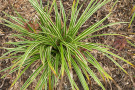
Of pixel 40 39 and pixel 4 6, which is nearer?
pixel 40 39

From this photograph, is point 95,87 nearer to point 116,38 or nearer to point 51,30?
point 116,38

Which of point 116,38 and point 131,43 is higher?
point 116,38

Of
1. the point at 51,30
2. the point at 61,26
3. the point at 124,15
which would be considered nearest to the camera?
the point at 51,30

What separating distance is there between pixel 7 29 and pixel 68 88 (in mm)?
1429

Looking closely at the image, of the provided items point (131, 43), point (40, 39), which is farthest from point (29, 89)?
point (131, 43)

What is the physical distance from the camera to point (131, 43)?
2205 millimetres

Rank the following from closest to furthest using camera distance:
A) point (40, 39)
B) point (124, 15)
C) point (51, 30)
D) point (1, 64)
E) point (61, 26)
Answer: point (40, 39), point (51, 30), point (61, 26), point (1, 64), point (124, 15)

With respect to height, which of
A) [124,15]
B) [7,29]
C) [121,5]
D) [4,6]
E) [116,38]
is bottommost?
[116,38]

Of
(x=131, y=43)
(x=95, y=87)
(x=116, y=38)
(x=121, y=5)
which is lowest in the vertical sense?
(x=95, y=87)

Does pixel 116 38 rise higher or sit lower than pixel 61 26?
lower

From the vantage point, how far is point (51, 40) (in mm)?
Result: 1766

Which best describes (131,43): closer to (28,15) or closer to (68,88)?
(68,88)

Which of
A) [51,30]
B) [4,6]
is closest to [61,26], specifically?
[51,30]

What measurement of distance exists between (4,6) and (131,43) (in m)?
2.25
